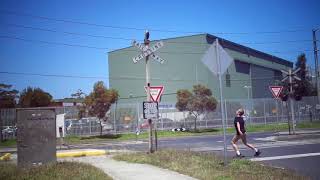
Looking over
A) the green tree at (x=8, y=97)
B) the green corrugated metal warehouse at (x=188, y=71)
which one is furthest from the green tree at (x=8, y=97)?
the green corrugated metal warehouse at (x=188, y=71)

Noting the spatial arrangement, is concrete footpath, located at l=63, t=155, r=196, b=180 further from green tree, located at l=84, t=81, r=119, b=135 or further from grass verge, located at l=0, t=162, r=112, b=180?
green tree, located at l=84, t=81, r=119, b=135

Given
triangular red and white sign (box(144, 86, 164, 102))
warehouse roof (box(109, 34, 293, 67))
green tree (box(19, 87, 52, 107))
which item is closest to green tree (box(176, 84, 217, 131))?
green tree (box(19, 87, 52, 107))

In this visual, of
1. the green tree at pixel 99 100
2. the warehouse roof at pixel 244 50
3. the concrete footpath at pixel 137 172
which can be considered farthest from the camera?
the warehouse roof at pixel 244 50

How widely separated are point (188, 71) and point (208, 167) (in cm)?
6526

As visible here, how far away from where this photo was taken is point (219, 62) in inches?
493

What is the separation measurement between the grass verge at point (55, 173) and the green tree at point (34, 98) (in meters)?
49.4

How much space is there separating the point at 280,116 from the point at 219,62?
4258 cm

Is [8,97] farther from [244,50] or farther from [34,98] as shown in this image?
[244,50]

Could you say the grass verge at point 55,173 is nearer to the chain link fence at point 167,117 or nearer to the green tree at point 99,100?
the chain link fence at point 167,117

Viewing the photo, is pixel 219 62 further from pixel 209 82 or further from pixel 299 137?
pixel 209 82

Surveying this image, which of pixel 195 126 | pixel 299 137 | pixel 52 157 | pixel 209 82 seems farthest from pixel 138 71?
pixel 52 157

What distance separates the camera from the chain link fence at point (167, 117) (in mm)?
43344

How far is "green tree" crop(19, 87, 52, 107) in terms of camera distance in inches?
2380

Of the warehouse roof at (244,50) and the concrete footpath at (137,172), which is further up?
the warehouse roof at (244,50)
